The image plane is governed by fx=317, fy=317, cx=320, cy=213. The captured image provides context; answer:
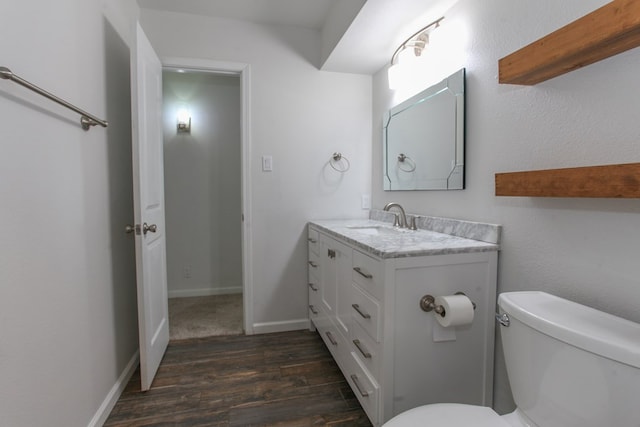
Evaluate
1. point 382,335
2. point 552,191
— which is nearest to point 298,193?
point 382,335

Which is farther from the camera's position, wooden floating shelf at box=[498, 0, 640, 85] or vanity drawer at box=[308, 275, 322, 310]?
vanity drawer at box=[308, 275, 322, 310]

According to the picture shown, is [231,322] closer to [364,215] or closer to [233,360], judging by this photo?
[233,360]

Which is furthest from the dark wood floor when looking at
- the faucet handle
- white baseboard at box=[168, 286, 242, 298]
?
white baseboard at box=[168, 286, 242, 298]

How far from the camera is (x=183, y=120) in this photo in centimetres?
311

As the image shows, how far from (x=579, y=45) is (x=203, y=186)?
3041 millimetres

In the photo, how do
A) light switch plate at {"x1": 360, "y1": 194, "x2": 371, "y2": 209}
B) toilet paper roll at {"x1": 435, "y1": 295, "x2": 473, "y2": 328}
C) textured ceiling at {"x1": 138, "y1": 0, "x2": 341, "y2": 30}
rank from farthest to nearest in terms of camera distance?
light switch plate at {"x1": 360, "y1": 194, "x2": 371, "y2": 209}, textured ceiling at {"x1": 138, "y1": 0, "x2": 341, "y2": 30}, toilet paper roll at {"x1": 435, "y1": 295, "x2": 473, "y2": 328}

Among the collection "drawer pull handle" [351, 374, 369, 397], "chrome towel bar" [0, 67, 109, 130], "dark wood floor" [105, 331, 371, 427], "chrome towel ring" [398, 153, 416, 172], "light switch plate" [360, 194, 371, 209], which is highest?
"chrome towel bar" [0, 67, 109, 130]

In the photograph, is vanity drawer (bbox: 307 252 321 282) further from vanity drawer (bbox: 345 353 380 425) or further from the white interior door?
the white interior door

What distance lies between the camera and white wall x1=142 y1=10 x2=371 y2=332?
231 centimetres

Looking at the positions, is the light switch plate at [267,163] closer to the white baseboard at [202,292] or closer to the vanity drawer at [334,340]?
the vanity drawer at [334,340]

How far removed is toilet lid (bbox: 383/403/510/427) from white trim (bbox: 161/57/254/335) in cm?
166

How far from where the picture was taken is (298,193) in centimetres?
244

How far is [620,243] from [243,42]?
237 centimetres

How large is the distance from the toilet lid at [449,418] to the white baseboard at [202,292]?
2718 millimetres
